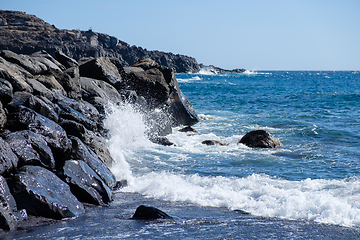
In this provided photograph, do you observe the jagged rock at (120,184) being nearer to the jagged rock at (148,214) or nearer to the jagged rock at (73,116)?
the jagged rock at (148,214)

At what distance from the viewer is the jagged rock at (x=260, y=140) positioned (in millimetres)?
12539


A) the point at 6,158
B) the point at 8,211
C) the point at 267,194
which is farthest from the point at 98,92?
the point at 8,211

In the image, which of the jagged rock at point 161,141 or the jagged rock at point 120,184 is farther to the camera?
the jagged rock at point 161,141

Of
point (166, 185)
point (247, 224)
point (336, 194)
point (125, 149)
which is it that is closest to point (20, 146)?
point (166, 185)

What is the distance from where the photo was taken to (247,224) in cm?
572

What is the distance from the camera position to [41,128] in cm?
720

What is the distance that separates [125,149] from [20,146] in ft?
17.7

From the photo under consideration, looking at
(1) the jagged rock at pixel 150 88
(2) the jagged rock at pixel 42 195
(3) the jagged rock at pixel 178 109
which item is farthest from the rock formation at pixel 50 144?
(3) the jagged rock at pixel 178 109

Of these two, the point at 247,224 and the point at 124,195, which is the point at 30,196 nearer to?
the point at 124,195

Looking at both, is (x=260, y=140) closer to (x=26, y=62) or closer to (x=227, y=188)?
(x=227, y=188)

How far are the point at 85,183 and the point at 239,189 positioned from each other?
336 cm

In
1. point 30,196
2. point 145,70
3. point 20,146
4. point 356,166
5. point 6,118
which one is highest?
point 145,70

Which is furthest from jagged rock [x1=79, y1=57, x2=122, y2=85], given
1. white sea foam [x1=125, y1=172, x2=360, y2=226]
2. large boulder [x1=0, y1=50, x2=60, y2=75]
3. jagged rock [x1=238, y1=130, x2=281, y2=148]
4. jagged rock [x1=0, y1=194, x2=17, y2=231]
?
jagged rock [x1=0, y1=194, x2=17, y2=231]

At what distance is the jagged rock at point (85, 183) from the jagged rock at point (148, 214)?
1.06 metres
